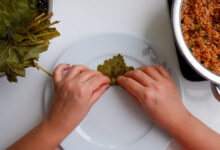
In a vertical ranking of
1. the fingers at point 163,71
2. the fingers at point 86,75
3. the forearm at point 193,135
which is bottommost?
the forearm at point 193,135

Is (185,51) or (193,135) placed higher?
(185,51)

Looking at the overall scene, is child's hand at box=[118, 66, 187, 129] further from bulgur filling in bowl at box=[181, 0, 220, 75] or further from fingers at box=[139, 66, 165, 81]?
bulgur filling in bowl at box=[181, 0, 220, 75]

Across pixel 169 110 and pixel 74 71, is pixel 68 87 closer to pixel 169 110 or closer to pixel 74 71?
pixel 74 71

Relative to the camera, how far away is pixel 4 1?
54 cm

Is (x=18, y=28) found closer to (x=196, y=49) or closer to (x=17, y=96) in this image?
(x=17, y=96)

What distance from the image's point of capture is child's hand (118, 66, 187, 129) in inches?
22.7

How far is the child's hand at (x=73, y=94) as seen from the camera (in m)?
Result: 0.58

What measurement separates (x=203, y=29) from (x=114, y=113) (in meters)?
0.35

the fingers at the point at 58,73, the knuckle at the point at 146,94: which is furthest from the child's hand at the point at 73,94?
the knuckle at the point at 146,94

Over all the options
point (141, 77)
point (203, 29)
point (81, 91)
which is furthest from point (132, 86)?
point (203, 29)

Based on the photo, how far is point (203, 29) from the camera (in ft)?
1.85

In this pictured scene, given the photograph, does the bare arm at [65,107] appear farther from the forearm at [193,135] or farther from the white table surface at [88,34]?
the forearm at [193,135]

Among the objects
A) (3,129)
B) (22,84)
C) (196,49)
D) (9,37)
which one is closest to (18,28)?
(9,37)

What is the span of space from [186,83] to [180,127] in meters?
0.15
